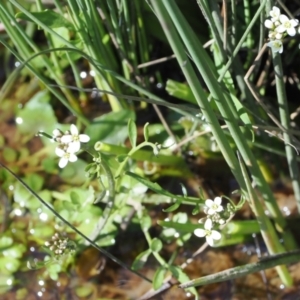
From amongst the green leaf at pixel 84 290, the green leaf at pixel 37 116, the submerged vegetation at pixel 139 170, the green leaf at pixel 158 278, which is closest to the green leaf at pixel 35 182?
the submerged vegetation at pixel 139 170

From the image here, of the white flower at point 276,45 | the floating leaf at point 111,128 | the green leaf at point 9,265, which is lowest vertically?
the green leaf at point 9,265

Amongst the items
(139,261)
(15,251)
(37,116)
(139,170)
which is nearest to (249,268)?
(139,261)

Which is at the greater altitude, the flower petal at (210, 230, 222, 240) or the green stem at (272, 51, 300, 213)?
the green stem at (272, 51, 300, 213)

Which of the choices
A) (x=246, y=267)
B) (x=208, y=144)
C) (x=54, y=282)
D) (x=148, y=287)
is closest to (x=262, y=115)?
(x=208, y=144)

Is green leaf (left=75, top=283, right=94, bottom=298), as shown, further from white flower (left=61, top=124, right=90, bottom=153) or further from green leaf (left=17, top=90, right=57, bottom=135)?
white flower (left=61, top=124, right=90, bottom=153)

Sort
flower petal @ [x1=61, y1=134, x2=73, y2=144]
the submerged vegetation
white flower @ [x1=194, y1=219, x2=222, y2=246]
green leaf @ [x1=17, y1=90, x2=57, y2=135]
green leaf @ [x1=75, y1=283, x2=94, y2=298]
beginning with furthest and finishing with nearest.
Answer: green leaf @ [x1=17, y1=90, x2=57, y2=135] → green leaf @ [x1=75, y1=283, x2=94, y2=298] → the submerged vegetation → white flower @ [x1=194, y1=219, x2=222, y2=246] → flower petal @ [x1=61, y1=134, x2=73, y2=144]

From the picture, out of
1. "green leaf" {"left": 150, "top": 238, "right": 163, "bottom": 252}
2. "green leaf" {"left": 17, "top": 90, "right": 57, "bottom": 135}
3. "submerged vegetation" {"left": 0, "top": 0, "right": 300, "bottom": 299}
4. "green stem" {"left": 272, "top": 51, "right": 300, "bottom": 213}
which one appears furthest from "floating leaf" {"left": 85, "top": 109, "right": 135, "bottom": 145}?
"green stem" {"left": 272, "top": 51, "right": 300, "bottom": 213}

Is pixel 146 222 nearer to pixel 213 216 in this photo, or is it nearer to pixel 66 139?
pixel 213 216

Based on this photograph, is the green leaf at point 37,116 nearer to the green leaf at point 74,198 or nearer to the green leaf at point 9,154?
the green leaf at point 9,154
